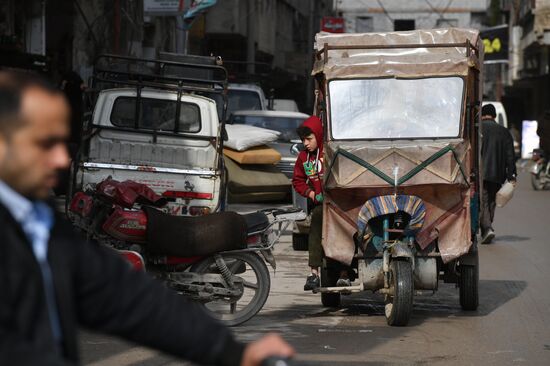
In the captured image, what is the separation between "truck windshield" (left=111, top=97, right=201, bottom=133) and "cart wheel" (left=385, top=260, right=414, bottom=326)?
614cm

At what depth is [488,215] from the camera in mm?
16797

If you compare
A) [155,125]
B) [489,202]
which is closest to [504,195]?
[489,202]

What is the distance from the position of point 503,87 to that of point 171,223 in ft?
197

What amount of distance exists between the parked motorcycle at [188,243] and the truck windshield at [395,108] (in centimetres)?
124

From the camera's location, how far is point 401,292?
9258 millimetres

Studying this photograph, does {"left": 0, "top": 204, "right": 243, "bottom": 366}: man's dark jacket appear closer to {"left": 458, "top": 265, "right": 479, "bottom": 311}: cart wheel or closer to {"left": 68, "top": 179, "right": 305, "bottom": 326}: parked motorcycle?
{"left": 68, "top": 179, "right": 305, "bottom": 326}: parked motorcycle

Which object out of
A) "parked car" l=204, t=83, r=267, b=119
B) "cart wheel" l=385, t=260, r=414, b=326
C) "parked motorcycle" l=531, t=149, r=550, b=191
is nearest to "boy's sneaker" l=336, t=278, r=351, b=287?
"cart wheel" l=385, t=260, r=414, b=326

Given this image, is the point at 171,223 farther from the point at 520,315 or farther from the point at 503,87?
the point at 503,87

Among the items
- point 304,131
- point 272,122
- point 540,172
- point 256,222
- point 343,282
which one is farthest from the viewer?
point 540,172

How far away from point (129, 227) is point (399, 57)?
283cm

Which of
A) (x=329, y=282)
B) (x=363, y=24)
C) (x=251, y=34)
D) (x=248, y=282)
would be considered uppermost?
(x=363, y=24)

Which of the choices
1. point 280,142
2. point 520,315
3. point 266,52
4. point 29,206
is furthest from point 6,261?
point 266,52

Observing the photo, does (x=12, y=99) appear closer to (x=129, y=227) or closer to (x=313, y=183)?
(x=129, y=227)

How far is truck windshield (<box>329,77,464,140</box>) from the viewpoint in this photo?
10.2 meters
